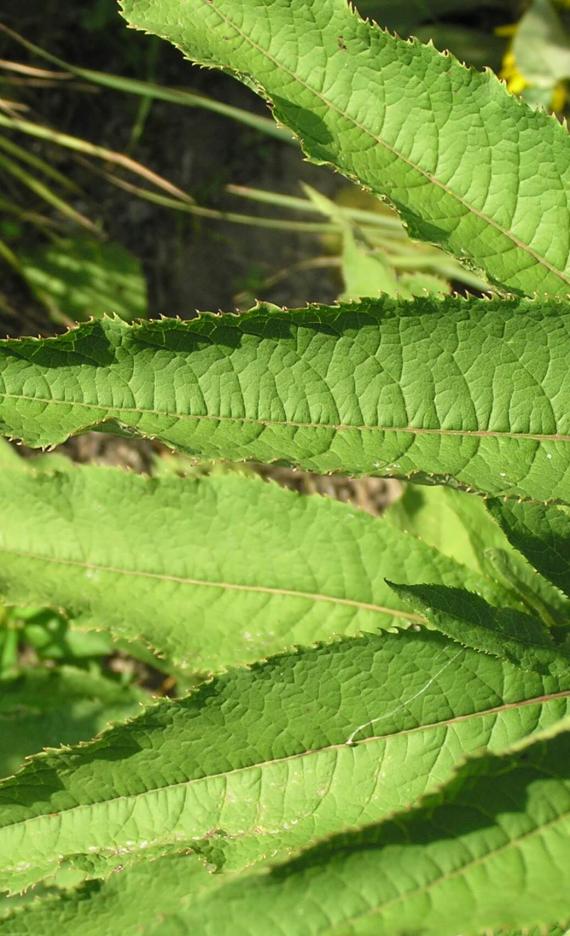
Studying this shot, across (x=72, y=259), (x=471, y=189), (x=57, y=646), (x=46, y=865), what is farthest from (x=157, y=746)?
(x=72, y=259)

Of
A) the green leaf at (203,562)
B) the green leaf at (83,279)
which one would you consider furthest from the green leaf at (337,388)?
the green leaf at (83,279)

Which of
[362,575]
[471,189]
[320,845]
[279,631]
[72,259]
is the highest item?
[471,189]

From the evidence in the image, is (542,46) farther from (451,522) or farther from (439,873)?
(439,873)

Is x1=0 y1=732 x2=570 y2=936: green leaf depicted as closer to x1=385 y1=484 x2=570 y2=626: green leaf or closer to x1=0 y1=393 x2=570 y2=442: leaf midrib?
x1=0 y1=393 x2=570 y2=442: leaf midrib

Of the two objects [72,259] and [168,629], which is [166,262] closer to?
[72,259]

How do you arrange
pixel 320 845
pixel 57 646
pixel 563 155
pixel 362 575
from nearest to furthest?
1. pixel 320 845
2. pixel 563 155
3. pixel 362 575
4. pixel 57 646

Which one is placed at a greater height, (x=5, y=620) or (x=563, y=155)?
(x=563, y=155)

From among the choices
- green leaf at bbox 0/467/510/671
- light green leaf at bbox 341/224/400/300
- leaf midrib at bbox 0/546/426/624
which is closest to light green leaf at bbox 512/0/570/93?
light green leaf at bbox 341/224/400/300
